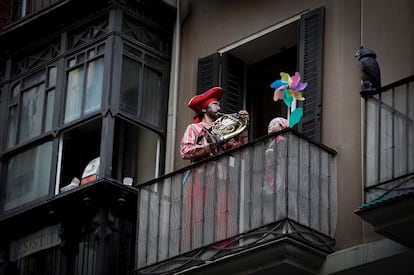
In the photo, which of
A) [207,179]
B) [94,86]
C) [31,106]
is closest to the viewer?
[207,179]

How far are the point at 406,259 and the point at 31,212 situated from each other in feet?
17.2

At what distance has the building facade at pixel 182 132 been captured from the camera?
50.9 ft

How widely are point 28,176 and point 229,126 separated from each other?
3107 millimetres

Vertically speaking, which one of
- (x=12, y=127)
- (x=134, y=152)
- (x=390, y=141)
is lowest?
(x=390, y=141)

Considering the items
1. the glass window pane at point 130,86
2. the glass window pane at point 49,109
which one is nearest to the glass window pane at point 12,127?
the glass window pane at point 49,109

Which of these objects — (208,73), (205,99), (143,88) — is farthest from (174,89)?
(205,99)

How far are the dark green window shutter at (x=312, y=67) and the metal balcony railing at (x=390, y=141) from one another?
1.38 metres

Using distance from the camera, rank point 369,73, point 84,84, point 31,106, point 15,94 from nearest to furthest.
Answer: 1. point 369,73
2. point 84,84
3. point 31,106
4. point 15,94

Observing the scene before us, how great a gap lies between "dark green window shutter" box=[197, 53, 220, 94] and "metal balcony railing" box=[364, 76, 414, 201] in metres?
3.40

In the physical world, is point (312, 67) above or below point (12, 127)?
below

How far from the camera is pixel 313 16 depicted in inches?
687

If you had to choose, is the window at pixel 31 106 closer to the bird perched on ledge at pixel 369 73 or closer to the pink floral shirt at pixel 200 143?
the pink floral shirt at pixel 200 143

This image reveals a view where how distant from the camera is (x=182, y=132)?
18578 mm

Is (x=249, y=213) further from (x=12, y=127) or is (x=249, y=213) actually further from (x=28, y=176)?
(x=12, y=127)
